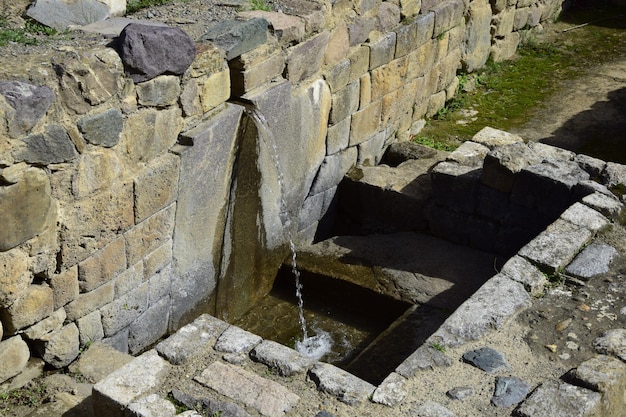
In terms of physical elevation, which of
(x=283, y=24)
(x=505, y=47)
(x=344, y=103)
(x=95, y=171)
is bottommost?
(x=505, y=47)

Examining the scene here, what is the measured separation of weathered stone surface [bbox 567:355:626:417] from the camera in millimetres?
4078

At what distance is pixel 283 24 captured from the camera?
582 centimetres

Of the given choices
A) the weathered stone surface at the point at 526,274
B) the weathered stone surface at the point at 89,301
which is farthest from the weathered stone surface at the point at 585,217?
the weathered stone surface at the point at 89,301

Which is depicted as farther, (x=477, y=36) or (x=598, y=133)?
(x=477, y=36)

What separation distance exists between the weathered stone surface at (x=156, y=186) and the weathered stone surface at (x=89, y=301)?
43cm

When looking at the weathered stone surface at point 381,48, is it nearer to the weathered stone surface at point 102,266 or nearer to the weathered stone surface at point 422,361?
the weathered stone surface at point 102,266

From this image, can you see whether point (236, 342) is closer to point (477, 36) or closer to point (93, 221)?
point (93, 221)

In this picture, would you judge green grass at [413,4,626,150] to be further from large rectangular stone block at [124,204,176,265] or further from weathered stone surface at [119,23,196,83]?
weathered stone surface at [119,23,196,83]

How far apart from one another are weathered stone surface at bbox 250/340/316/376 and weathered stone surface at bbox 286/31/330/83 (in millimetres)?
2277

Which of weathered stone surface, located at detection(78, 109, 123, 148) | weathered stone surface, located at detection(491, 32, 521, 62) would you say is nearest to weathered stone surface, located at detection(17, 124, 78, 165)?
weathered stone surface, located at detection(78, 109, 123, 148)

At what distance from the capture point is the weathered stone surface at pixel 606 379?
4078 millimetres

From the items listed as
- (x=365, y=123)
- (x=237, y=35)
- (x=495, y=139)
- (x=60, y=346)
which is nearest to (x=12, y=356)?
(x=60, y=346)

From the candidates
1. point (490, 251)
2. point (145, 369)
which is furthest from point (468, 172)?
point (145, 369)

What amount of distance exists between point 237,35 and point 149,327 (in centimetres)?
189
